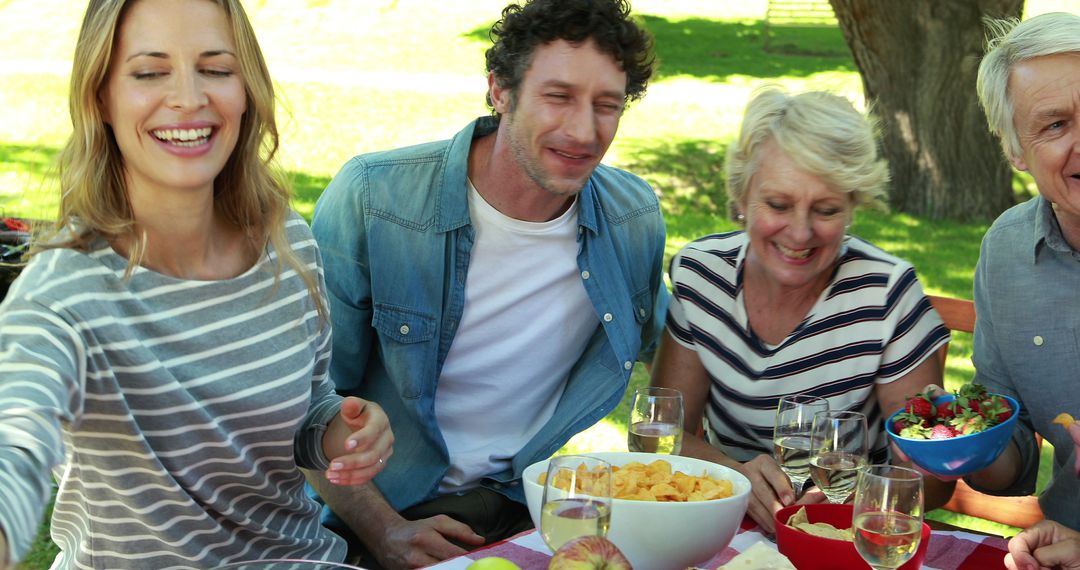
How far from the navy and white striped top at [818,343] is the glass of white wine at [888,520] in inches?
36.4

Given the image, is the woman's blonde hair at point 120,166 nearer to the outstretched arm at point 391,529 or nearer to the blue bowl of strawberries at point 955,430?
the outstretched arm at point 391,529

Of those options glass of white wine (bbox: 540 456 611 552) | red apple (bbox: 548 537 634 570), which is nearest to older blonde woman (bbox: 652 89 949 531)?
glass of white wine (bbox: 540 456 611 552)

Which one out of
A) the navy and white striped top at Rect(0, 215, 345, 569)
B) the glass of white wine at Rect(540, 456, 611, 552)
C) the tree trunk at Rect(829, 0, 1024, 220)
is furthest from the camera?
the tree trunk at Rect(829, 0, 1024, 220)

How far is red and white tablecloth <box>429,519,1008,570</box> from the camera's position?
2100mm

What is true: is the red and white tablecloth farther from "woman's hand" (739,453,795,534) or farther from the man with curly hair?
the man with curly hair

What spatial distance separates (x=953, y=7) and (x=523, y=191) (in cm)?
713

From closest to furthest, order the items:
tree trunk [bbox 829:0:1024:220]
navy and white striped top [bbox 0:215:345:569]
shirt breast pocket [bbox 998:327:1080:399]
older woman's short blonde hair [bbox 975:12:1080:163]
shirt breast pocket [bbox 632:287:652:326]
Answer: navy and white striped top [bbox 0:215:345:569] < older woman's short blonde hair [bbox 975:12:1080:163] < shirt breast pocket [bbox 998:327:1080:399] < shirt breast pocket [bbox 632:287:652:326] < tree trunk [bbox 829:0:1024:220]

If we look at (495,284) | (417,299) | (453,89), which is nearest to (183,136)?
(417,299)

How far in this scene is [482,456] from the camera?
9.91ft

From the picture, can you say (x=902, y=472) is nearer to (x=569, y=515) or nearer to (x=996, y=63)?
(x=569, y=515)

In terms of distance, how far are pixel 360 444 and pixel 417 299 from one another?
783 millimetres

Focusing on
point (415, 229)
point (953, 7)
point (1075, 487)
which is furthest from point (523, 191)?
point (953, 7)

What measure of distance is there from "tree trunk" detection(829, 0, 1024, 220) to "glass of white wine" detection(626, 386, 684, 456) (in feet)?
23.7

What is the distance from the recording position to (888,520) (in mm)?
1783
